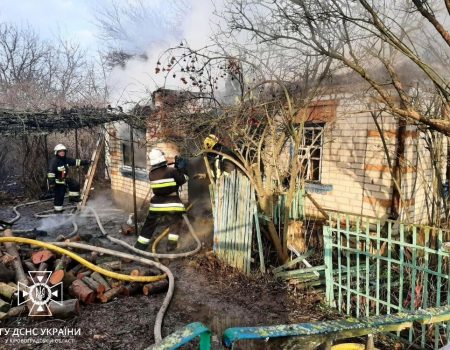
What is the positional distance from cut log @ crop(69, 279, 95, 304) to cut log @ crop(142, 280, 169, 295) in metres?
0.70

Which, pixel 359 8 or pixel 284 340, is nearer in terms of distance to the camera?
pixel 284 340

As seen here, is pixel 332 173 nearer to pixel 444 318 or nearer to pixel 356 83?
pixel 356 83

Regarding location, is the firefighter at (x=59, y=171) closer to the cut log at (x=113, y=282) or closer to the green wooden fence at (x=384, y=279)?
the cut log at (x=113, y=282)

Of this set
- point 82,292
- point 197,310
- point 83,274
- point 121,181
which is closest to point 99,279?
point 83,274

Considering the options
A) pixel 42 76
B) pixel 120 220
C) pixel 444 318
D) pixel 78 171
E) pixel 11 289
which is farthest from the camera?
pixel 42 76

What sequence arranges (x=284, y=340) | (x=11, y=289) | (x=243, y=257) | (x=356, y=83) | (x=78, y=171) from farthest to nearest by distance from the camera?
(x=78, y=171) < (x=356, y=83) < (x=243, y=257) < (x=11, y=289) < (x=284, y=340)

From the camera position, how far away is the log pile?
4156 millimetres

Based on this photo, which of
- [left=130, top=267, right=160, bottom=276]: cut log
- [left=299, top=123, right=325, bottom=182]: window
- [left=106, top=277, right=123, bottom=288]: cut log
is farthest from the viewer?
[left=299, top=123, right=325, bottom=182]: window

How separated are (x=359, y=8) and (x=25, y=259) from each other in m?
6.12

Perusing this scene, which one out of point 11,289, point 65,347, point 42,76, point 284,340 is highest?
point 42,76

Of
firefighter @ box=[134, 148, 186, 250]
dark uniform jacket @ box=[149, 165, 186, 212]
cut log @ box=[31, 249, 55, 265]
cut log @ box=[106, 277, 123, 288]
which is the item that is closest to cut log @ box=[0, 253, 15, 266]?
cut log @ box=[31, 249, 55, 265]

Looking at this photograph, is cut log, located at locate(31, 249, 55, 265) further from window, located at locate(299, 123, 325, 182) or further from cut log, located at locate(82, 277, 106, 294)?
window, located at locate(299, 123, 325, 182)

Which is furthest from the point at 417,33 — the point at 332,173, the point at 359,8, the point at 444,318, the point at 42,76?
the point at 42,76

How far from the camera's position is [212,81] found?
7.27 meters
